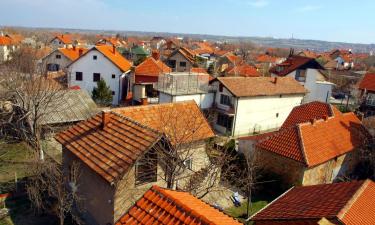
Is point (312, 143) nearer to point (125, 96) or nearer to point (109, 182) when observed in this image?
point (109, 182)

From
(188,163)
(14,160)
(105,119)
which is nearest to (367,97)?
(188,163)

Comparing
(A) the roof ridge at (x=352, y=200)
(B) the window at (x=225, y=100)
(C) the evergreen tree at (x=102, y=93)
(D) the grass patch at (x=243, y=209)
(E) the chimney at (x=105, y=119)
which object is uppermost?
(E) the chimney at (x=105, y=119)

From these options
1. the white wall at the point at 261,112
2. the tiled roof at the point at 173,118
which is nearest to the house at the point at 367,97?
the white wall at the point at 261,112

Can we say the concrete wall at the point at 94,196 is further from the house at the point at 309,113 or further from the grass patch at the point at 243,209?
the house at the point at 309,113

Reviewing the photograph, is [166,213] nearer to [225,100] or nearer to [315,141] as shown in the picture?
[315,141]

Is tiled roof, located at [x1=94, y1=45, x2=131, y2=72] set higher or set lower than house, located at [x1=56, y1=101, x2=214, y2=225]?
higher

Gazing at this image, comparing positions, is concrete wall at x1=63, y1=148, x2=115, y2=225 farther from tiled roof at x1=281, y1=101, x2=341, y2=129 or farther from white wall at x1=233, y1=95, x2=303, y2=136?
white wall at x1=233, y1=95, x2=303, y2=136

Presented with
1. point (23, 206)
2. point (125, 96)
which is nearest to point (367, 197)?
point (23, 206)

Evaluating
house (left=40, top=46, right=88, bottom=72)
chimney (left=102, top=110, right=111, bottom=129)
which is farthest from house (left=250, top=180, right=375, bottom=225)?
house (left=40, top=46, right=88, bottom=72)
